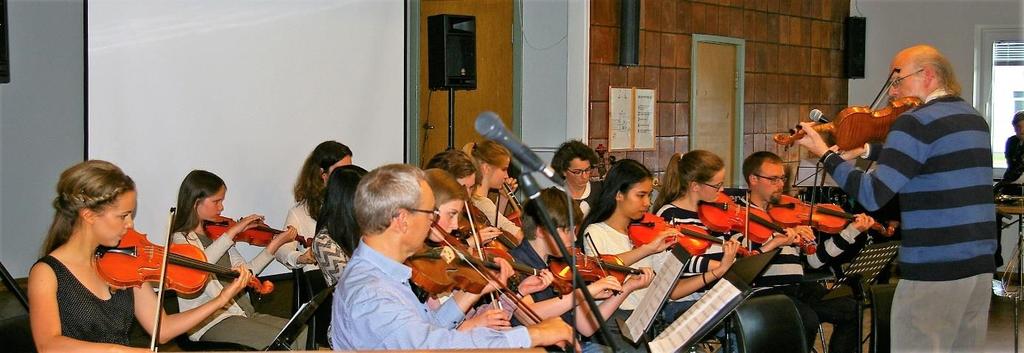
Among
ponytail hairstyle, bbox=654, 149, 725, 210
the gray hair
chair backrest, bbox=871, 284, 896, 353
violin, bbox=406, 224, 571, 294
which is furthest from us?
ponytail hairstyle, bbox=654, 149, 725, 210

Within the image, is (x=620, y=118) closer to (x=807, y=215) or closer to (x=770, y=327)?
(x=807, y=215)

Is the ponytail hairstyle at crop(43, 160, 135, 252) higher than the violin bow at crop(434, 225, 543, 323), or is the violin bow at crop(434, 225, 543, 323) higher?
the ponytail hairstyle at crop(43, 160, 135, 252)

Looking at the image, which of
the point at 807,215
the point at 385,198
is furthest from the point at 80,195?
the point at 807,215

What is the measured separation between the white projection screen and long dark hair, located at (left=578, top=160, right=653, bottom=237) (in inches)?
69.4

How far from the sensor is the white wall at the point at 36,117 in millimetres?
4020

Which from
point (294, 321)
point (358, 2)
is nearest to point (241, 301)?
point (294, 321)

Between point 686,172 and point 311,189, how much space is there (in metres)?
1.57

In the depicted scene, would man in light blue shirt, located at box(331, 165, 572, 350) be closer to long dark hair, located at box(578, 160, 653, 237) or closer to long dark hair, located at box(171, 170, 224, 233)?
long dark hair, located at box(578, 160, 653, 237)

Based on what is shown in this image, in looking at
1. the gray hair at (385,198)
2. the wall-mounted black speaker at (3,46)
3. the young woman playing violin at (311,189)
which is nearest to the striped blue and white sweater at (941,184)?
the gray hair at (385,198)

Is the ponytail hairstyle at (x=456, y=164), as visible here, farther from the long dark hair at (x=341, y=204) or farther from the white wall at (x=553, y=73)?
the white wall at (x=553, y=73)

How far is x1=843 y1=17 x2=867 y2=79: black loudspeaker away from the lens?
30.9ft

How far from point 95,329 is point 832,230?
10.1 feet

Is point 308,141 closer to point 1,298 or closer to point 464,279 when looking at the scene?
point 1,298

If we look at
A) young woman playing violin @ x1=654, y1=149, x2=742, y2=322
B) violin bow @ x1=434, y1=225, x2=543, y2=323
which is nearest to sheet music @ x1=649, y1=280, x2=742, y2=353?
violin bow @ x1=434, y1=225, x2=543, y2=323
